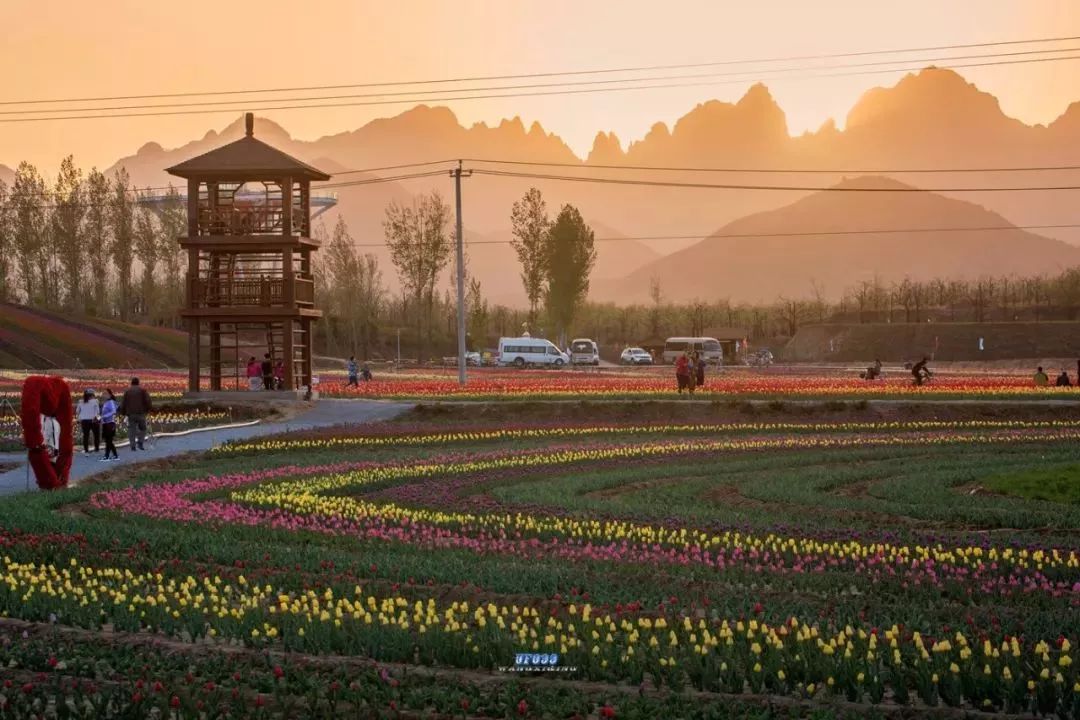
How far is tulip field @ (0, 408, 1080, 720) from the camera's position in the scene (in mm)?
9992

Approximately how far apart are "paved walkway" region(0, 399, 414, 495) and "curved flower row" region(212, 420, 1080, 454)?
1.82 metres

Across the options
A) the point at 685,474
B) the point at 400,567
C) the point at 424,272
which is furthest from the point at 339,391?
the point at 424,272

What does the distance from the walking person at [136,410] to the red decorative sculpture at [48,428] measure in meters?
5.83

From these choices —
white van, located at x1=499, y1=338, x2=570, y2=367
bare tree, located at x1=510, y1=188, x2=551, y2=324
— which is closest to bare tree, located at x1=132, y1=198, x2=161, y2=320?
bare tree, located at x1=510, y1=188, x2=551, y2=324

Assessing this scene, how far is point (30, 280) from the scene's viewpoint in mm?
109625

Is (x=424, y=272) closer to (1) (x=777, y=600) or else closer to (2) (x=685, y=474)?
(2) (x=685, y=474)

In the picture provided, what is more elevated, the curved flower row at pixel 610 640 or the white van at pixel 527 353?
the white van at pixel 527 353

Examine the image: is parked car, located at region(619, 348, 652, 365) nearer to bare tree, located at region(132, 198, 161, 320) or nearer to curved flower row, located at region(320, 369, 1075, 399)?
bare tree, located at region(132, 198, 161, 320)

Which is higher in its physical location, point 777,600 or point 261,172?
point 261,172

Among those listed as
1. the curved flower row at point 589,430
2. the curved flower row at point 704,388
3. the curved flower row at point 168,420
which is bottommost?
the curved flower row at point 589,430

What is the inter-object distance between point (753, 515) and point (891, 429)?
1701 cm

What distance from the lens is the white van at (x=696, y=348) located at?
328 ft

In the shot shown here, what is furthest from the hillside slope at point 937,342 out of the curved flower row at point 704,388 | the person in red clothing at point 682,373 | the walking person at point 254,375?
the walking person at point 254,375

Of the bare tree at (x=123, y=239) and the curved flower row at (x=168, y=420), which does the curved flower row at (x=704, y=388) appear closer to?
the curved flower row at (x=168, y=420)
